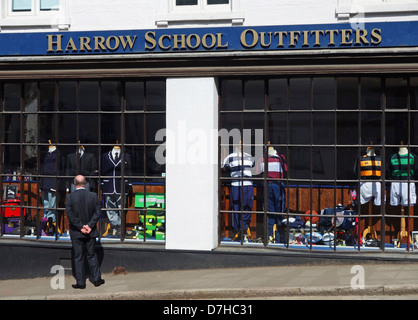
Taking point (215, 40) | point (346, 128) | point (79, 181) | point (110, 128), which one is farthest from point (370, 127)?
point (79, 181)

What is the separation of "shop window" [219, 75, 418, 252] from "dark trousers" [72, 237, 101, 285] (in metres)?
2.52

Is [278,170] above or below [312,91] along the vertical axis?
below

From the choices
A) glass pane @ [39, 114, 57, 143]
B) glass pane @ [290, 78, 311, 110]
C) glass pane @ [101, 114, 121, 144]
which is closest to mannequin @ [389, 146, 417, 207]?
glass pane @ [290, 78, 311, 110]

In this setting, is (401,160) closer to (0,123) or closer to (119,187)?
(119,187)

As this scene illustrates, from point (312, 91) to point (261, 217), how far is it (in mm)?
2495

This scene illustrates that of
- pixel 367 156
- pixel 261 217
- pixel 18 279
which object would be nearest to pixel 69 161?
pixel 18 279

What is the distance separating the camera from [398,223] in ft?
39.4

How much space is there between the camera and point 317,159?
39.8ft

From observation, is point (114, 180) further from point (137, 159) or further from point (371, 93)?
point (371, 93)

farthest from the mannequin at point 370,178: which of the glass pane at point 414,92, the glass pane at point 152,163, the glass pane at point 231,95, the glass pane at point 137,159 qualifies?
the glass pane at point 137,159

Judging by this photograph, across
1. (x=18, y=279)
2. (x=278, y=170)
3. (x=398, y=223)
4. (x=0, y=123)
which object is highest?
(x=0, y=123)

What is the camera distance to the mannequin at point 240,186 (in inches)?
491

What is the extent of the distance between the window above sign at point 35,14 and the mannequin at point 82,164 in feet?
7.88

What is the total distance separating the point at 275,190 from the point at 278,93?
5.85 ft
